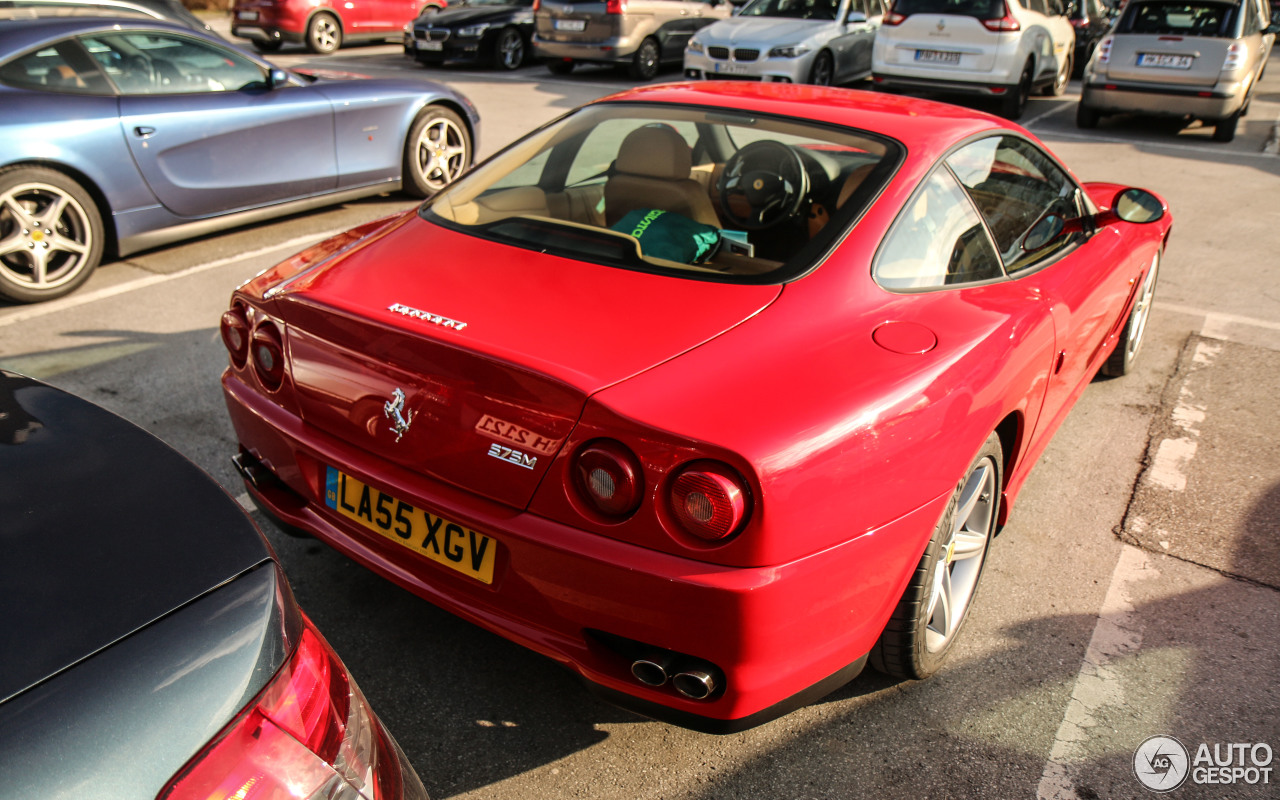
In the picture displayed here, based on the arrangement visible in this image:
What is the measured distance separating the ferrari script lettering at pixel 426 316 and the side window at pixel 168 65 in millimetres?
4178

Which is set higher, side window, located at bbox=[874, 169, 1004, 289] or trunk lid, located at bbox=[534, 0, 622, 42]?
trunk lid, located at bbox=[534, 0, 622, 42]

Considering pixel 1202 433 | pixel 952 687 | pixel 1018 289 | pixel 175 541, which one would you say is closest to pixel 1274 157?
pixel 1202 433

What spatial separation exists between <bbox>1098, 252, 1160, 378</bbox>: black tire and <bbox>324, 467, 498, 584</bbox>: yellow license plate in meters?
3.33

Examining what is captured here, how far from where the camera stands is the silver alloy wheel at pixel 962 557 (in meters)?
2.40

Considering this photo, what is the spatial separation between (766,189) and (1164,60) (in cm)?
953

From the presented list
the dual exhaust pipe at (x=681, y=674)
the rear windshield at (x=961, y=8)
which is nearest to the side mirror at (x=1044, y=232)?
the dual exhaust pipe at (x=681, y=674)

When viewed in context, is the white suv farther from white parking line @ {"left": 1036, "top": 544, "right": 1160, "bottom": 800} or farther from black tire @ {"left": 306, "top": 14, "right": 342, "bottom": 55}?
black tire @ {"left": 306, "top": 14, "right": 342, "bottom": 55}

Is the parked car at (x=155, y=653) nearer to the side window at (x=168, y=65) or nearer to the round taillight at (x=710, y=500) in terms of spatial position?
the round taillight at (x=710, y=500)

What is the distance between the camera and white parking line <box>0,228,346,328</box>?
4902 mm

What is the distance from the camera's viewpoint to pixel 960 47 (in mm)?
10766

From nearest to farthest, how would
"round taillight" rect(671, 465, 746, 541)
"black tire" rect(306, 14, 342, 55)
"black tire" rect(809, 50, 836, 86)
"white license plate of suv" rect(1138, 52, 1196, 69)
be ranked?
"round taillight" rect(671, 465, 746, 541)
"white license plate of suv" rect(1138, 52, 1196, 69)
"black tire" rect(809, 50, 836, 86)
"black tire" rect(306, 14, 342, 55)

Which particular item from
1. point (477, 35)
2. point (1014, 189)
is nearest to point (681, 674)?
point (1014, 189)

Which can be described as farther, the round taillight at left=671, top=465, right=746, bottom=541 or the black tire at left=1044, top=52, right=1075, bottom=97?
the black tire at left=1044, top=52, right=1075, bottom=97

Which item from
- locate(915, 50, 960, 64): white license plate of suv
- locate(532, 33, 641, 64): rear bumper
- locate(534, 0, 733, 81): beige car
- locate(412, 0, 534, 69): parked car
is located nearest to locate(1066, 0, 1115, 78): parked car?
locate(915, 50, 960, 64): white license plate of suv
